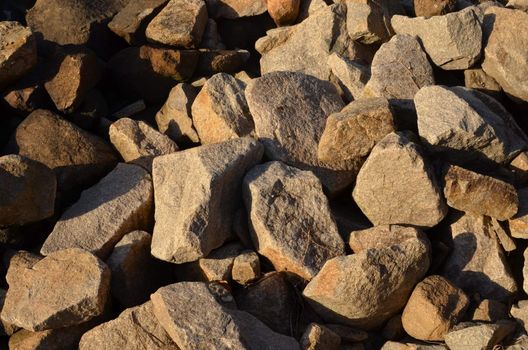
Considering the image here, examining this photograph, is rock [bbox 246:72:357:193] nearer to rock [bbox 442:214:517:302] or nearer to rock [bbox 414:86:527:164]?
rock [bbox 414:86:527:164]

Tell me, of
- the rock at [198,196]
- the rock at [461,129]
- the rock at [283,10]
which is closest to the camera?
the rock at [198,196]

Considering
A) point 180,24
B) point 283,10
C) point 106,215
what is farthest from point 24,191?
point 283,10

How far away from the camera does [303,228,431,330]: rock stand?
363 cm

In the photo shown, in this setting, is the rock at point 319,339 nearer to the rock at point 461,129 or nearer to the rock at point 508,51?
the rock at point 461,129

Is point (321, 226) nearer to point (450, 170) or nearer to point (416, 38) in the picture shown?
point (450, 170)

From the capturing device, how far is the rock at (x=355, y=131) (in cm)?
411

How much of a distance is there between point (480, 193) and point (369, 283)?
81cm

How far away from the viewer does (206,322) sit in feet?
11.2

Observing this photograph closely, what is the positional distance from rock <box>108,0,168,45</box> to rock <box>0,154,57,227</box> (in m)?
1.49

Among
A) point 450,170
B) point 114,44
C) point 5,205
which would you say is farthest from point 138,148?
point 450,170

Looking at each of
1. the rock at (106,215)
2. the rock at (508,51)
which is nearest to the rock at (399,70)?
the rock at (508,51)

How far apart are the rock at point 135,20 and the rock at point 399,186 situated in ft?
6.75

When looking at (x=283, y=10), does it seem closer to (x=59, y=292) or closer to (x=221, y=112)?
(x=221, y=112)

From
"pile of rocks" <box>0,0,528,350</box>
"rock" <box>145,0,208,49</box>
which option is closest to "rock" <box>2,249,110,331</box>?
"pile of rocks" <box>0,0,528,350</box>
